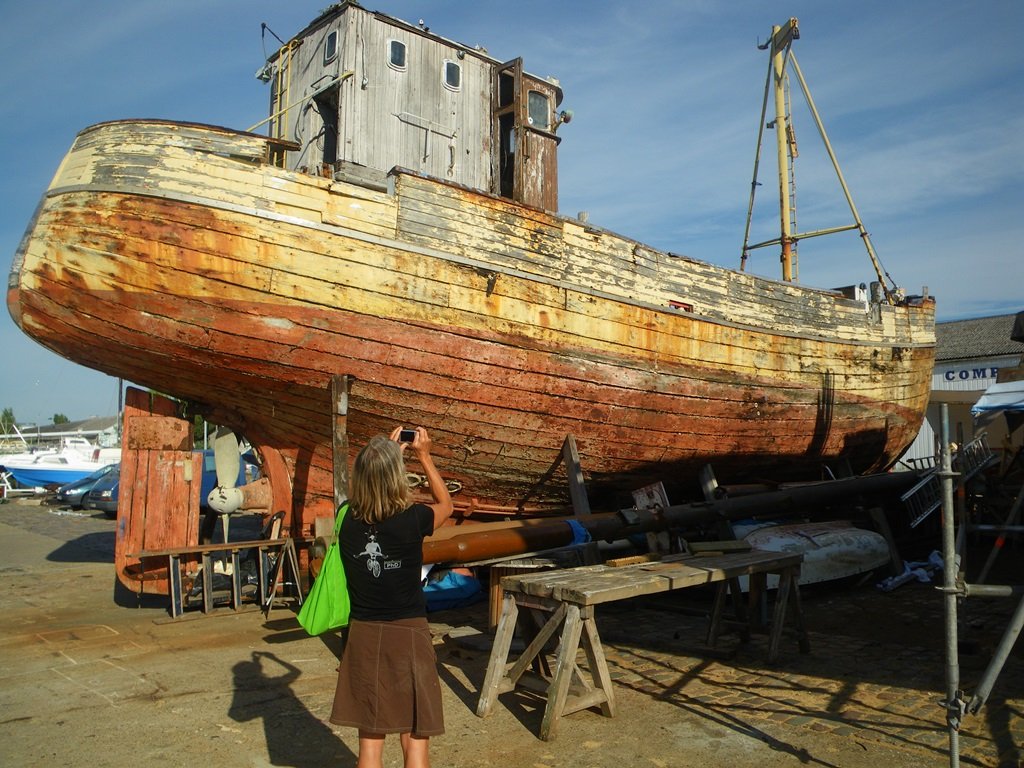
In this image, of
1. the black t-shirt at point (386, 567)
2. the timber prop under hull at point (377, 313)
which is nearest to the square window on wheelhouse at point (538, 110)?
the timber prop under hull at point (377, 313)

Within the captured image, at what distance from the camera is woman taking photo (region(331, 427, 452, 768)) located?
9.55 ft

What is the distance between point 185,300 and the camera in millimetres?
6414

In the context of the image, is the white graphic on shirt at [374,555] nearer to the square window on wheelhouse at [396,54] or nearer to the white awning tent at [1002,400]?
the white awning tent at [1002,400]

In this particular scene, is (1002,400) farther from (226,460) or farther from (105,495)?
(105,495)

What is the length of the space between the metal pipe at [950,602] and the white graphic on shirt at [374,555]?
2.37 meters

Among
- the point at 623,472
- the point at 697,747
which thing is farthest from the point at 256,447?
the point at 697,747

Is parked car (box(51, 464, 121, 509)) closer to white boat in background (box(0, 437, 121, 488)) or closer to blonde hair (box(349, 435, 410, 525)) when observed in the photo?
Result: white boat in background (box(0, 437, 121, 488))

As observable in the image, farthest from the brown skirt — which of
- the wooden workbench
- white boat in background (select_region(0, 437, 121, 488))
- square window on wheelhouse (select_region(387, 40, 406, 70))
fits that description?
white boat in background (select_region(0, 437, 121, 488))

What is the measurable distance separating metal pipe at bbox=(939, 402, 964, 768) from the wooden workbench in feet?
5.05

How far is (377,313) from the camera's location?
679 centimetres

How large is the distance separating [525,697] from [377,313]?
354 centimetres

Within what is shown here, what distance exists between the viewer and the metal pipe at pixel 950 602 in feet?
10.5

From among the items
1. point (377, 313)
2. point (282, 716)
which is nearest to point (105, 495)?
point (377, 313)

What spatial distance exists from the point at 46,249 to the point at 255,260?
6.14 feet
